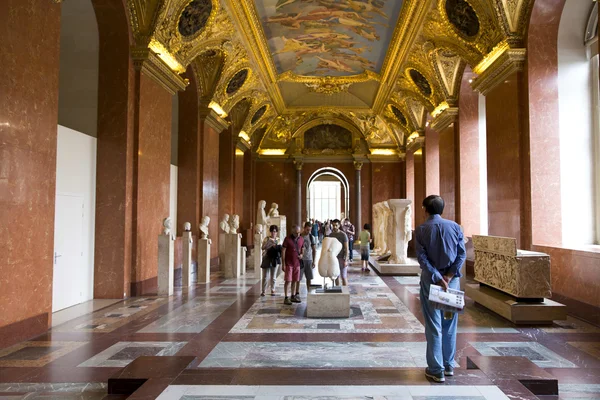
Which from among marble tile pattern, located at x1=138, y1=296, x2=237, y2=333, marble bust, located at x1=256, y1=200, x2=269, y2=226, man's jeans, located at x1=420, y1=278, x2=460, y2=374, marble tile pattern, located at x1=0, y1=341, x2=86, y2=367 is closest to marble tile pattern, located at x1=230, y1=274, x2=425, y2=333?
marble tile pattern, located at x1=138, y1=296, x2=237, y2=333

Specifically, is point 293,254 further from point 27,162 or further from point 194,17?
point 194,17

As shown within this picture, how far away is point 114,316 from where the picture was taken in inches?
309

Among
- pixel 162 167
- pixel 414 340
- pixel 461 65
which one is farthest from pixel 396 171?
pixel 414 340

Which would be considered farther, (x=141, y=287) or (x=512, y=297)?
(x=141, y=287)

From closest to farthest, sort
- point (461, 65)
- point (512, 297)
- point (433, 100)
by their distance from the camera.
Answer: point (512, 297) → point (461, 65) → point (433, 100)

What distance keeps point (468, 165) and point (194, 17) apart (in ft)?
32.1

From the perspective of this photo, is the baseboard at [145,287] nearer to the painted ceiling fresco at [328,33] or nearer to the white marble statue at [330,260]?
the white marble statue at [330,260]

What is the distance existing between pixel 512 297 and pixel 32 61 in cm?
879

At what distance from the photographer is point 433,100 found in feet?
55.9

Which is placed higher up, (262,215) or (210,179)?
(210,179)

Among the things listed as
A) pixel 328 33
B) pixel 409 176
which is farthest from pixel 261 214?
pixel 409 176

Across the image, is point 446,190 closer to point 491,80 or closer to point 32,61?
point 491,80

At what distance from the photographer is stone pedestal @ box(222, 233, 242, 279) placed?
532 inches

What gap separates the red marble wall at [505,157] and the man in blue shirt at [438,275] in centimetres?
648
